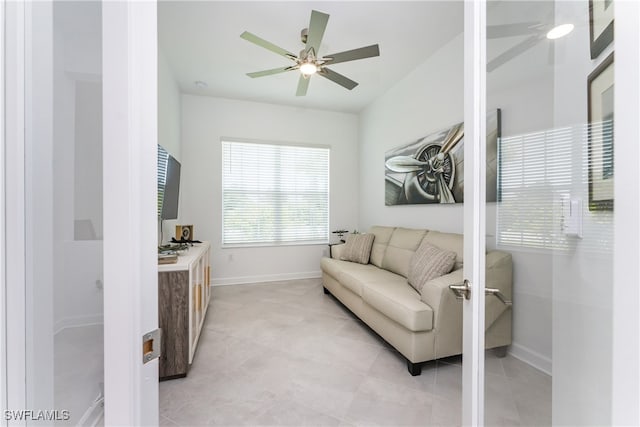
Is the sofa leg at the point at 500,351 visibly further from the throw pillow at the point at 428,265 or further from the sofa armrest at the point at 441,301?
the throw pillow at the point at 428,265

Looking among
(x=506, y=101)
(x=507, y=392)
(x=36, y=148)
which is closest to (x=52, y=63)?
(x=36, y=148)

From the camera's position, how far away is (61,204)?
0.46 m

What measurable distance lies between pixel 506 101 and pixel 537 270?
568mm

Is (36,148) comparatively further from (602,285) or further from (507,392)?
(507,392)

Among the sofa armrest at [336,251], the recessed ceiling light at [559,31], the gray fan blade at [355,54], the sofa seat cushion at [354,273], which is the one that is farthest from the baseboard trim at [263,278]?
the recessed ceiling light at [559,31]

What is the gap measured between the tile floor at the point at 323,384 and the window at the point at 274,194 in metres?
1.91

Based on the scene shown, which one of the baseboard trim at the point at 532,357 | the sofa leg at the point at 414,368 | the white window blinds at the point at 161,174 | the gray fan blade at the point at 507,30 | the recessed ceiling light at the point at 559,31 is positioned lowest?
the sofa leg at the point at 414,368

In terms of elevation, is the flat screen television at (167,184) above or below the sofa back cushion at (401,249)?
above

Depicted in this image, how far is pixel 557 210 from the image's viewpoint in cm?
73

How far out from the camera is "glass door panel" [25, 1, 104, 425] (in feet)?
1.30

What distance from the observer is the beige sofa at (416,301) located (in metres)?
0.92

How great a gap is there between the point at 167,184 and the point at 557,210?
275cm

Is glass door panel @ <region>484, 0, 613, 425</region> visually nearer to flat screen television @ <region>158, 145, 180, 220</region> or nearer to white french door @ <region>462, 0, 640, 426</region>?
white french door @ <region>462, 0, 640, 426</region>

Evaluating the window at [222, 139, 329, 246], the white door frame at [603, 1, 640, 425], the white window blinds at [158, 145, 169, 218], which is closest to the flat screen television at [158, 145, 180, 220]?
the white window blinds at [158, 145, 169, 218]
